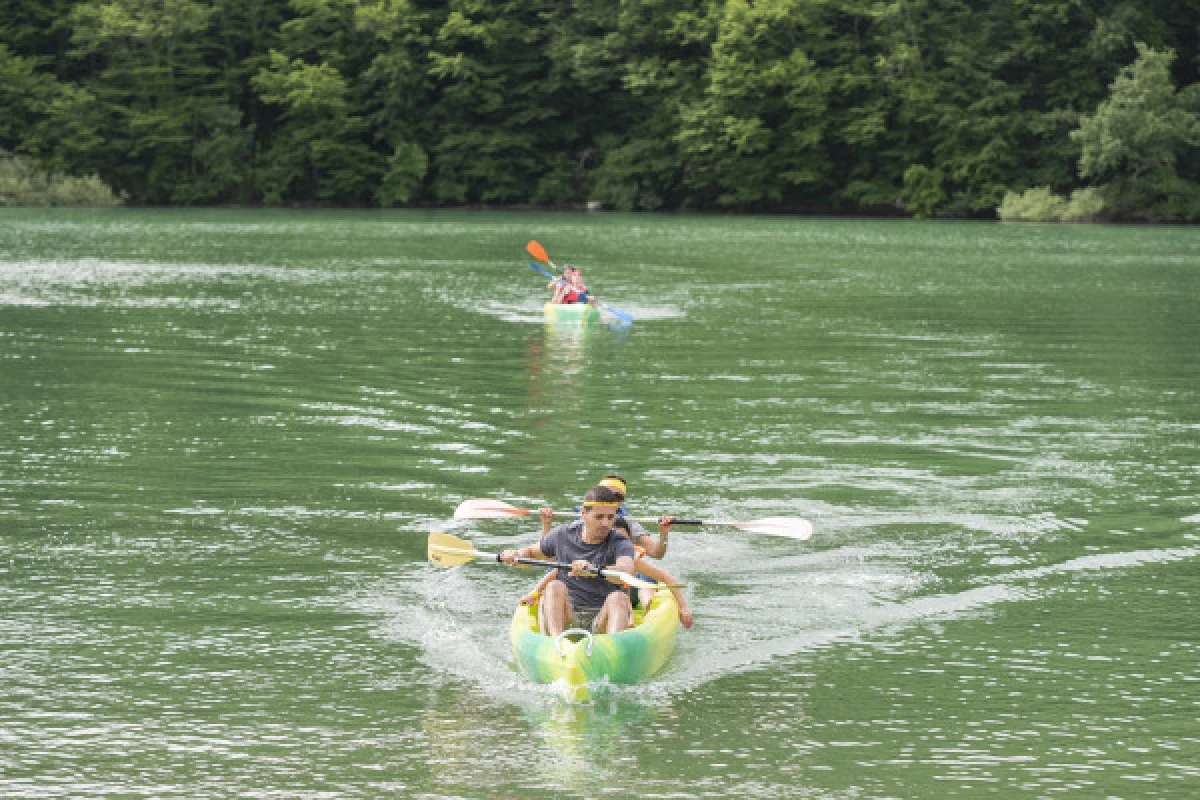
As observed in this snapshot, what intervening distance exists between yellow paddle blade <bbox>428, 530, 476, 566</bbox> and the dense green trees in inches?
2259

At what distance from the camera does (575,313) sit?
25.8 metres

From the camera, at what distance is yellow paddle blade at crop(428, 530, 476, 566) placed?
9.90m

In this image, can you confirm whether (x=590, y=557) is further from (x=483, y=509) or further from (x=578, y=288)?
(x=578, y=288)

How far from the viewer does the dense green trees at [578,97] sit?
66562mm

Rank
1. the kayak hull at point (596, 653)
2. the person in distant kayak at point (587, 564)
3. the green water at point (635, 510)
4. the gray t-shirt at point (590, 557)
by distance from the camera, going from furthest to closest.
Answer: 1. the gray t-shirt at point (590, 557)
2. the person in distant kayak at point (587, 564)
3. the kayak hull at point (596, 653)
4. the green water at point (635, 510)

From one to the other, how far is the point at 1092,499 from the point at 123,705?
7.89 meters

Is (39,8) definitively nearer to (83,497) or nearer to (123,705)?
(83,497)

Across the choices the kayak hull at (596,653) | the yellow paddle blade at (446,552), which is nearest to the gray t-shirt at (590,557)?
the kayak hull at (596,653)

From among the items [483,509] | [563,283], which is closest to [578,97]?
[563,283]

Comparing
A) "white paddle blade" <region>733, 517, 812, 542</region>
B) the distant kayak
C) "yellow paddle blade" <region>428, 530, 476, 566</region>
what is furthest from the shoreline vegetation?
"white paddle blade" <region>733, 517, 812, 542</region>

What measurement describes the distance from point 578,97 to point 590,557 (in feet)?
224

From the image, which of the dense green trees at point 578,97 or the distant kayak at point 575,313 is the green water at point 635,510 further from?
the dense green trees at point 578,97

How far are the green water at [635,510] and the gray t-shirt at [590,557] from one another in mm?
539

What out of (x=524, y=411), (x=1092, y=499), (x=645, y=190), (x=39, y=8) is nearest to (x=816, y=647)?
(x=1092, y=499)
